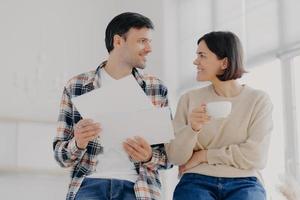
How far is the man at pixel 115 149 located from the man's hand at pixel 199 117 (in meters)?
0.16

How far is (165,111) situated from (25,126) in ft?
5.92

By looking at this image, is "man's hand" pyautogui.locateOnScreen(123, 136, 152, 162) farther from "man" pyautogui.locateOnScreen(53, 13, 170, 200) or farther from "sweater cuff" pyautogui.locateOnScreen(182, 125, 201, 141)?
"sweater cuff" pyautogui.locateOnScreen(182, 125, 201, 141)

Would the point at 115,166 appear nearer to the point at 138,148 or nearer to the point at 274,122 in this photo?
the point at 138,148

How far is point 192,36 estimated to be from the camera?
11.4 feet

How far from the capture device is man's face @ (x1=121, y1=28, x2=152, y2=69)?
1.87 meters

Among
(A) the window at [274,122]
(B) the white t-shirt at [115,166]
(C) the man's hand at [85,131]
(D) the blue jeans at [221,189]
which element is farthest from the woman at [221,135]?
(A) the window at [274,122]

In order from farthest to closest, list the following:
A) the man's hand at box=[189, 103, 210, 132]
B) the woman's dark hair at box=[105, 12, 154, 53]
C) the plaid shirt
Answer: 1. the woman's dark hair at box=[105, 12, 154, 53]
2. the plaid shirt
3. the man's hand at box=[189, 103, 210, 132]

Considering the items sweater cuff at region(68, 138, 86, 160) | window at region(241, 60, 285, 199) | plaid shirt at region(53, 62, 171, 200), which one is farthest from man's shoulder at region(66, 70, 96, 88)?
window at region(241, 60, 285, 199)

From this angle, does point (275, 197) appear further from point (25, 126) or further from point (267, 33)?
point (25, 126)

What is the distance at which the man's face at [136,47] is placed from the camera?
1.87 m

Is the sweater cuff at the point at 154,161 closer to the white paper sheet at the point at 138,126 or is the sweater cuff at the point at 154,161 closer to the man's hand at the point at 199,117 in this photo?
the white paper sheet at the point at 138,126

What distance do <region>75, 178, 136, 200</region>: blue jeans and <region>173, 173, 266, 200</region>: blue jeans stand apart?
15cm

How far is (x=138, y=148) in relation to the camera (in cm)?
173

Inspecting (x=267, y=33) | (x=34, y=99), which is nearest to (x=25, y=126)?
(x=34, y=99)
